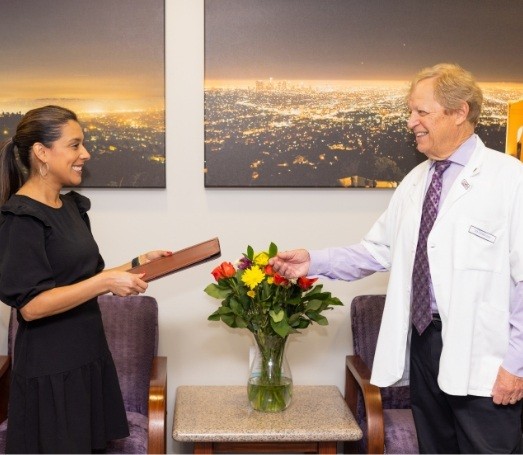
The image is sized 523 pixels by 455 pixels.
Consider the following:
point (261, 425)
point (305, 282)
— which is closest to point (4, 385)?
point (261, 425)

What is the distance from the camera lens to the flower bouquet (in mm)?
2844

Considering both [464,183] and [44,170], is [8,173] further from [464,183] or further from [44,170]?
[464,183]

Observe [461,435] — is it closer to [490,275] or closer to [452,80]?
[490,275]

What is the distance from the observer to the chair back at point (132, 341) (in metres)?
3.20

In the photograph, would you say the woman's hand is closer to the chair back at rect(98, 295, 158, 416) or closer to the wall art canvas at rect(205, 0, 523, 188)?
the chair back at rect(98, 295, 158, 416)

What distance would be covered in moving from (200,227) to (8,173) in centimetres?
110

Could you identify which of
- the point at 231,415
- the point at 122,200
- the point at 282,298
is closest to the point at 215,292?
the point at 282,298

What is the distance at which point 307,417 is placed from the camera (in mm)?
2943

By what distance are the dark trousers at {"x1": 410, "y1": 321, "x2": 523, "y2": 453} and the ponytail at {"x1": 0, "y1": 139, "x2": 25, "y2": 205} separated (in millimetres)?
1516

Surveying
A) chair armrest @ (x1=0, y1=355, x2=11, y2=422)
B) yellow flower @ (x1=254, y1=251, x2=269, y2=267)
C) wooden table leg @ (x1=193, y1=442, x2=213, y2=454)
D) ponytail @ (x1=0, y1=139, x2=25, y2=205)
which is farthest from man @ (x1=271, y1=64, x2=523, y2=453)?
chair armrest @ (x1=0, y1=355, x2=11, y2=422)

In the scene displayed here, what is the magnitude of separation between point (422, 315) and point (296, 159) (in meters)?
1.22

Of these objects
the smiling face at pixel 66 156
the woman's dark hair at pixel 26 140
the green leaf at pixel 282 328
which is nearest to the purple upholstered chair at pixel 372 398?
the green leaf at pixel 282 328

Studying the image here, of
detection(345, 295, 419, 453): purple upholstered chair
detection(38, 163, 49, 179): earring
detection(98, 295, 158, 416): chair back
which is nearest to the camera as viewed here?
detection(38, 163, 49, 179): earring

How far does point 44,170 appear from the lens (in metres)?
2.45
